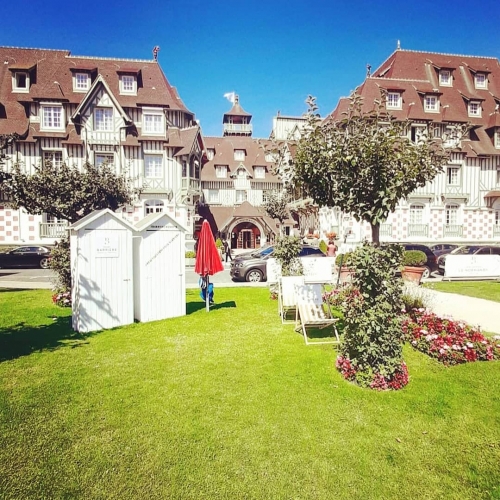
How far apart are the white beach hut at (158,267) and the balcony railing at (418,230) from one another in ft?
80.2

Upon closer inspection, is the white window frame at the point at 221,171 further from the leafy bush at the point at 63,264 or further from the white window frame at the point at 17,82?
the leafy bush at the point at 63,264

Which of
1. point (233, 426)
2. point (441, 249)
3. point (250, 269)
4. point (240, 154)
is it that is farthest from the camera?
point (240, 154)

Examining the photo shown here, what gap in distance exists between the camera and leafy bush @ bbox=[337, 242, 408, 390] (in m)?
5.45

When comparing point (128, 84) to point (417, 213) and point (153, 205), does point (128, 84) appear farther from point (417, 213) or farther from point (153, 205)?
point (417, 213)

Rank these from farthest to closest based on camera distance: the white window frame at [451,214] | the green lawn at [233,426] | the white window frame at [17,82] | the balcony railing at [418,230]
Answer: the white window frame at [451,214] < the balcony railing at [418,230] < the white window frame at [17,82] < the green lawn at [233,426]

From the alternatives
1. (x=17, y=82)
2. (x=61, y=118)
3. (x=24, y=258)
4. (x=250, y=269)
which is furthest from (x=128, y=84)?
(x=250, y=269)

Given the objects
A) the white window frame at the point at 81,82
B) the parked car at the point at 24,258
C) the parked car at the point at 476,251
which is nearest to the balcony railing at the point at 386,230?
the parked car at the point at 476,251

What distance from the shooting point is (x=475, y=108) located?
31203 millimetres

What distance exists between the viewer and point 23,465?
3.67 m

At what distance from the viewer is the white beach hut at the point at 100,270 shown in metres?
8.09

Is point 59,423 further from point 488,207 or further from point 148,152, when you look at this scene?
point 488,207

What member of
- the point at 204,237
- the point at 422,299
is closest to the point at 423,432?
the point at 422,299

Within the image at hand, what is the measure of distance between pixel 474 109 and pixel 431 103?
4328mm

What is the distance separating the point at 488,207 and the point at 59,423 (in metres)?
34.4
